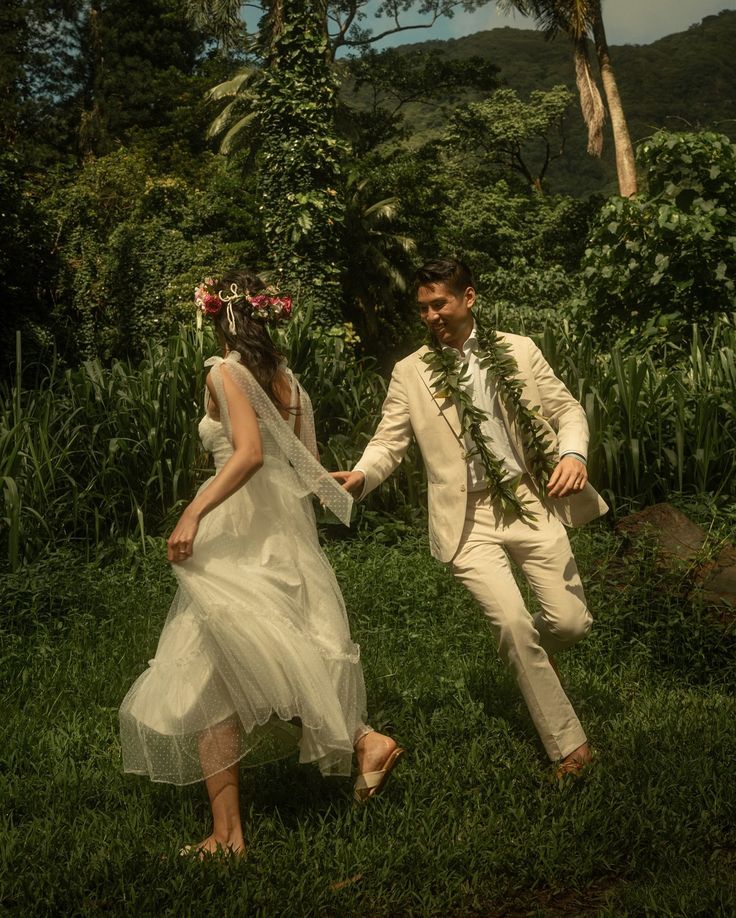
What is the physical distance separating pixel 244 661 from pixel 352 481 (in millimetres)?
882

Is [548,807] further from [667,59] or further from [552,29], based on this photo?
[667,59]

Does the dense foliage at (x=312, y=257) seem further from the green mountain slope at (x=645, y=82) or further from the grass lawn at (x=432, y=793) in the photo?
the green mountain slope at (x=645, y=82)

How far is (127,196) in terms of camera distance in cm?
2717

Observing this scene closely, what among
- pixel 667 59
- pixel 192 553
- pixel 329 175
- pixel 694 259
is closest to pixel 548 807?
pixel 192 553

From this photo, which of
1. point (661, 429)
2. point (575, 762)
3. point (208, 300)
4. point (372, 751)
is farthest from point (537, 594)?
point (661, 429)

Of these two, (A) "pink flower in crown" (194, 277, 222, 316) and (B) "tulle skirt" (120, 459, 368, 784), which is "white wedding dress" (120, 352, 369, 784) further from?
(A) "pink flower in crown" (194, 277, 222, 316)

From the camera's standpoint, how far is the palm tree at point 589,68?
2533 centimetres

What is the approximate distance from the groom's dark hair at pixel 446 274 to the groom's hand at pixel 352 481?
737 mm

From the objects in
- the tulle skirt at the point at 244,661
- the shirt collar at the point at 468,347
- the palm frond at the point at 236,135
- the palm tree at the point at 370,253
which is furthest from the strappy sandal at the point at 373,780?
the palm frond at the point at 236,135

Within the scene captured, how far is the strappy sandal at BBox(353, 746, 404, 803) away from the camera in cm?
362

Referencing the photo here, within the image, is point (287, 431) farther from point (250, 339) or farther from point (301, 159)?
point (301, 159)

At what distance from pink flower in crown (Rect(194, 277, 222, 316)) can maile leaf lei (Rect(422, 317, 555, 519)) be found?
80 cm

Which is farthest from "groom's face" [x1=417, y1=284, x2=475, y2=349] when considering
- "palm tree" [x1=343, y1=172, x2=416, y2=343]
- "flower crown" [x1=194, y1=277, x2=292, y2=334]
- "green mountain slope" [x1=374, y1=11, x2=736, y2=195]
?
"green mountain slope" [x1=374, y1=11, x2=736, y2=195]

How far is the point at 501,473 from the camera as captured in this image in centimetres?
394
